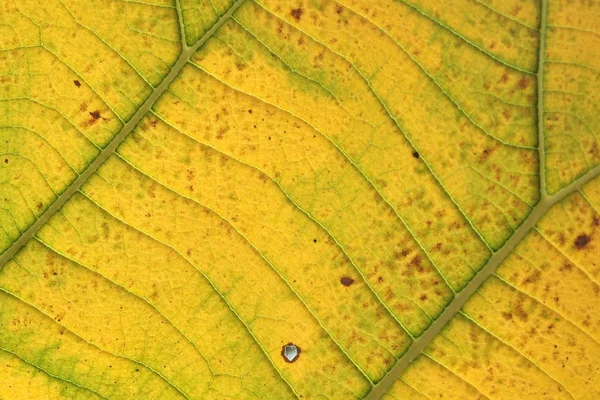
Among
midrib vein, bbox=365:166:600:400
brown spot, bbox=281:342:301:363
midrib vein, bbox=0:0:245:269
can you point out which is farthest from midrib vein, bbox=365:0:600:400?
midrib vein, bbox=0:0:245:269

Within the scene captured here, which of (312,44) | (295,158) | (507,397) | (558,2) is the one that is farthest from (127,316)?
(558,2)

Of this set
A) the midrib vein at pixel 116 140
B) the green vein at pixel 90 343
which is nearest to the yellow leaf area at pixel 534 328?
the green vein at pixel 90 343

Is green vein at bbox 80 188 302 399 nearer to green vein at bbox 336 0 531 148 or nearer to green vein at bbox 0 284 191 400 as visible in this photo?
green vein at bbox 0 284 191 400

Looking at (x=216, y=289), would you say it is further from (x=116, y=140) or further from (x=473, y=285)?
(x=473, y=285)

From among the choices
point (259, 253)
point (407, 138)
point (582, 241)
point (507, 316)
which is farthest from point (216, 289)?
point (582, 241)

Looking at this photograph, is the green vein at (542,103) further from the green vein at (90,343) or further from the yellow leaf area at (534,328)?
the green vein at (90,343)

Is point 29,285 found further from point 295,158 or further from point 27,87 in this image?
point 295,158
